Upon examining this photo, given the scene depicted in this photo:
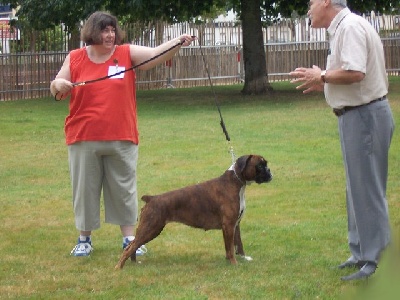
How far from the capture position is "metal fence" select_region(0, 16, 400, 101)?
28.1 m

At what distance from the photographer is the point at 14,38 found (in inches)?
1144

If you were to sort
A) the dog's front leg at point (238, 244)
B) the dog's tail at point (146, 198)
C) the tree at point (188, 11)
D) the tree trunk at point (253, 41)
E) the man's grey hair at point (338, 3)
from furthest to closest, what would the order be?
the tree trunk at point (253, 41)
the tree at point (188, 11)
the dog's front leg at point (238, 244)
the dog's tail at point (146, 198)
the man's grey hair at point (338, 3)

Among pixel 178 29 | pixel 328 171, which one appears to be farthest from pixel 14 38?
pixel 328 171

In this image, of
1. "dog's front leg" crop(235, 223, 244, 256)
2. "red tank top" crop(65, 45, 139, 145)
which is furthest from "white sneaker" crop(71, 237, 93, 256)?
"dog's front leg" crop(235, 223, 244, 256)

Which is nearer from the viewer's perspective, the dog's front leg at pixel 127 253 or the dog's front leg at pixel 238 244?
the dog's front leg at pixel 127 253

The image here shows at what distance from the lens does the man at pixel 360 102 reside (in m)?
5.12

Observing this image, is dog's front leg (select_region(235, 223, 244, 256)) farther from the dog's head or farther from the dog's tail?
the dog's tail

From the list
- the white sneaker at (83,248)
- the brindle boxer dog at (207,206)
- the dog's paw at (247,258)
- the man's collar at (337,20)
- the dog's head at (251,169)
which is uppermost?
the man's collar at (337,20)

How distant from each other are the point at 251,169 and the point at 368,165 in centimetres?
119

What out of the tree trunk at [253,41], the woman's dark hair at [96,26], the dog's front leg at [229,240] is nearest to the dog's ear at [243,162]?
the dog's front leg at [229,240]

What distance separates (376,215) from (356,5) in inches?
875

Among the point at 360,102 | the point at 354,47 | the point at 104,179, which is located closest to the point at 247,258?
the point at 104,179

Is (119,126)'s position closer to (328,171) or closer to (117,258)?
(117,258)

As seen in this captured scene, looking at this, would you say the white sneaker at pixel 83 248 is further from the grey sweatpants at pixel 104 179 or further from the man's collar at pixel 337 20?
the man's collar at pixel 337 20
